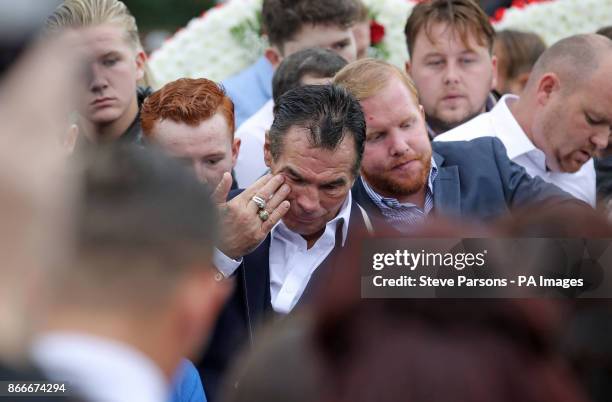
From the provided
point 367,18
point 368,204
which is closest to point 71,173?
point 368,204

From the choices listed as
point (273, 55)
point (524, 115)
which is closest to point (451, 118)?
point (524, 115)

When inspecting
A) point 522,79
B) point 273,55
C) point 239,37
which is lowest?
point 522,79

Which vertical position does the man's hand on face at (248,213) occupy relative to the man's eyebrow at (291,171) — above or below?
below

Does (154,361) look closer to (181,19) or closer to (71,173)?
(71,173)

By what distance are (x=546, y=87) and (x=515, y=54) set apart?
4.88 ft

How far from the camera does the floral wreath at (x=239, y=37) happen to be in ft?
18.9

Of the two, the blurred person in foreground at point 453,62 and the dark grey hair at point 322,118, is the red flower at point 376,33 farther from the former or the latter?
the dark grey hair at point 322,118

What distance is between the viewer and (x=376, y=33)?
5.77 m

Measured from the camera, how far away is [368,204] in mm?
3627

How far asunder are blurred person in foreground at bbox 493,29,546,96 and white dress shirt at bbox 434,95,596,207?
1.44m

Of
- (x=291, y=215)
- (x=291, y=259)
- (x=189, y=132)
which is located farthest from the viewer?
(x=189, y=132)

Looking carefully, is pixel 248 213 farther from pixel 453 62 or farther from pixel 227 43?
pixel 227 43

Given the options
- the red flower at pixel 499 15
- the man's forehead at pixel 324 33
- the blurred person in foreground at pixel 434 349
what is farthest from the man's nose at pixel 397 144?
the red flower at pixel 499 15

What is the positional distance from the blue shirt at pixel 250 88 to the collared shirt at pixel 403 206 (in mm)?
1595
